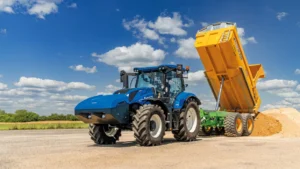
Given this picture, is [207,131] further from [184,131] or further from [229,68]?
[184,131]

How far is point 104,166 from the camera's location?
23.8ft

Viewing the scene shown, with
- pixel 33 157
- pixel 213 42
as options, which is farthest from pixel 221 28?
pixel 33 157

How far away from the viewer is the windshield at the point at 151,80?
40.8ft

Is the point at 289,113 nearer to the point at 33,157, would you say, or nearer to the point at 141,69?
the point at 141,69

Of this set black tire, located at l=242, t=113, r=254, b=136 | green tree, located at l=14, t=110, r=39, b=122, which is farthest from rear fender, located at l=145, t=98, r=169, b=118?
green tree, located at l=14, t=110, r=39, b=122

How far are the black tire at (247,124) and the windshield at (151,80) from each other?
589 cm

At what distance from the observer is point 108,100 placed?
10906 millimetres

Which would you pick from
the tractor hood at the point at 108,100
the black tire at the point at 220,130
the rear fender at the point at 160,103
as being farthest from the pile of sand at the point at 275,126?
the tractor hood at the point at 108,100

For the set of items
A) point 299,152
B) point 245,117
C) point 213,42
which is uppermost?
point 213,42

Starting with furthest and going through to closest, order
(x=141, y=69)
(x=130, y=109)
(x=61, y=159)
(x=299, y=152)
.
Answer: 1. (x=141, y=69)
2. (x=130, y=109)
3. (x=299, y=152)
4. (x=61, y=159)

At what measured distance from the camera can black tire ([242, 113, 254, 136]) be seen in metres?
16.3

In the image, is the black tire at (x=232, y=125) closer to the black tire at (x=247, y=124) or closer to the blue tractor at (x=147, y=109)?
the black tire at (x=247, y=124)

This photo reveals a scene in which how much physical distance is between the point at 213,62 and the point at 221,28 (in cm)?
161

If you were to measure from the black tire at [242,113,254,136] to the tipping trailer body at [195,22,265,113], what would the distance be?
72 centimetres
